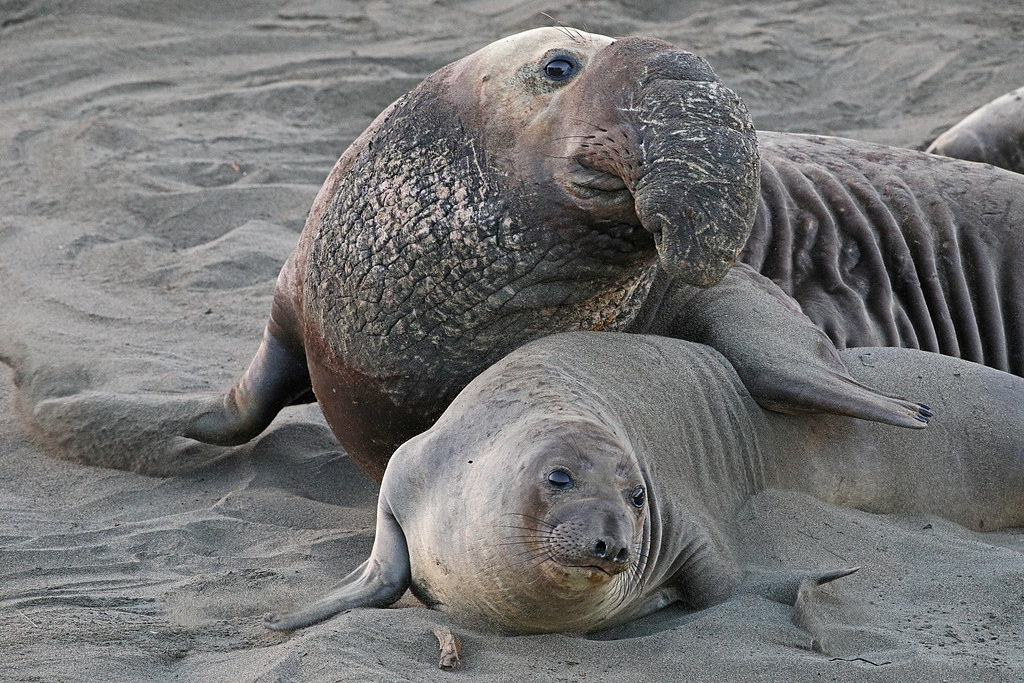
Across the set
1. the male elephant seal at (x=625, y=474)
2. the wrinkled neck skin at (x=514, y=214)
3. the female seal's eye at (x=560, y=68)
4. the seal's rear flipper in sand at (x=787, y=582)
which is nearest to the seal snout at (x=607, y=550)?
the male elephant seal at (x=625, y=474)

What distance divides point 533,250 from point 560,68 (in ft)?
1.62

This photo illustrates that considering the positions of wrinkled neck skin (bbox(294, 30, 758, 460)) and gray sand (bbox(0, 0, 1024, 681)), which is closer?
gray sand (bbox(0, 0, 1024, 681))

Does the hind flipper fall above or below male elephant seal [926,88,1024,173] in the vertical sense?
below

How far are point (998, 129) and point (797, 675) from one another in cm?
436

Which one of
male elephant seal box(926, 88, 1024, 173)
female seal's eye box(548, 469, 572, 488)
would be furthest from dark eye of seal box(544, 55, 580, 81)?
male elephant seal box(926, 88, 1024, 173)

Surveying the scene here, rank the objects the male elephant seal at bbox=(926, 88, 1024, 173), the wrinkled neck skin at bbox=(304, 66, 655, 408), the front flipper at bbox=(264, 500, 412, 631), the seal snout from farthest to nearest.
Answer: the male elephant seal at bbox=(926, 88, 1024, 173)
the wrinkled neck skin at bbox=(304, 66, 655, 408)
the front flipper at bbox=(264, 500, 412, 631)
the seal snout

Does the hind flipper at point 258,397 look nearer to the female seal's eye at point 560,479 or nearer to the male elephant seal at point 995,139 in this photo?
Result: the female seal's eye at point 560,479

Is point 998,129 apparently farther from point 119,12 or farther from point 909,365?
point 119,12

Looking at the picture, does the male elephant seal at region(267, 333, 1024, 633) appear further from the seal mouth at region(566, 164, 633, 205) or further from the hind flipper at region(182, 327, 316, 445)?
the hind flipper at region(182, 327, 316, 445)

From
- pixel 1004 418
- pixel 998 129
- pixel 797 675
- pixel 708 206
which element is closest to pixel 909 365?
pixel 1004 418

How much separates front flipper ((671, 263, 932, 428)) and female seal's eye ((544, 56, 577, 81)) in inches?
33.7

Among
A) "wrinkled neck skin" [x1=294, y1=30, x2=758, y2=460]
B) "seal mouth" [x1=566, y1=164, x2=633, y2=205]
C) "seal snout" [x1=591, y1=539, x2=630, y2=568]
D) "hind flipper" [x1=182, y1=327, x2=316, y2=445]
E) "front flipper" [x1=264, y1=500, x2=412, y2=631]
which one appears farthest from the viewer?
"hind flipper" [x1=182, y1=327, x2=316, y2=445]

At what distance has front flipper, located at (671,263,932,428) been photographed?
3.77 metres

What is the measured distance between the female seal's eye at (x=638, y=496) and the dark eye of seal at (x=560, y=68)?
1196 millimetres
